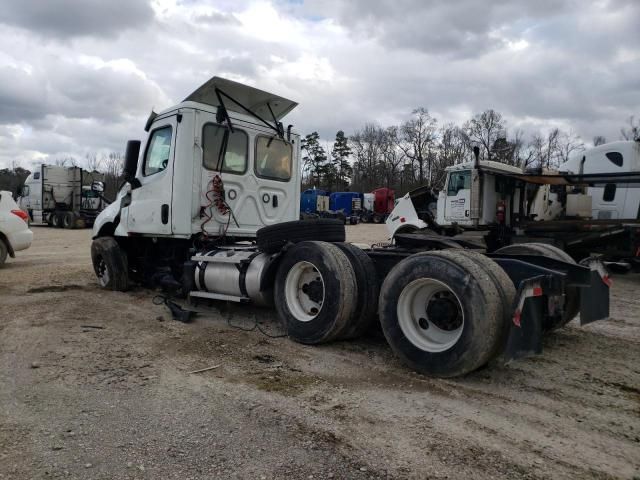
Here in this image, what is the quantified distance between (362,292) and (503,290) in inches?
55.5

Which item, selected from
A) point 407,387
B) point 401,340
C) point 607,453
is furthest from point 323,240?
point 607,453

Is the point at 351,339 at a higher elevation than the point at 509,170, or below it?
below

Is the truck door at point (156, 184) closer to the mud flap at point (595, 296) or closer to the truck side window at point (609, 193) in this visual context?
the mud flap at point (595, 296)

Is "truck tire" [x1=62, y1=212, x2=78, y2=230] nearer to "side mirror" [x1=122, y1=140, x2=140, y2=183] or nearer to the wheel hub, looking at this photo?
"side mirror" [x1=122, y1=140, x2=140, y2=183]

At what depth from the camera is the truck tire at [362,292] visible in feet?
15.6

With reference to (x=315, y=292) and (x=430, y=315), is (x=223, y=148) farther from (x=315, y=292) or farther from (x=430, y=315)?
(x=430, y=315)

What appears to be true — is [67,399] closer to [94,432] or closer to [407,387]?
[94,432]

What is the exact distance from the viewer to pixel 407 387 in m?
3.83

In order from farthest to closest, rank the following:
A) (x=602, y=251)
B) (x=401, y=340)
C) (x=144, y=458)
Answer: (x=602, y=251) → (x=401, y=340) → (x=144, y=458)

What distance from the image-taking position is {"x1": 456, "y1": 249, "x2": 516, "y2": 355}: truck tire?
12.1ft

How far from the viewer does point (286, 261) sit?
5.27 m

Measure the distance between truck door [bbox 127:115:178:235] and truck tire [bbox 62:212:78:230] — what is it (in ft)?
78.5

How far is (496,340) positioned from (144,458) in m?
2.47

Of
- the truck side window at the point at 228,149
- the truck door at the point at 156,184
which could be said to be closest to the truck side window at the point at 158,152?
the truck door at the point at 156,184
